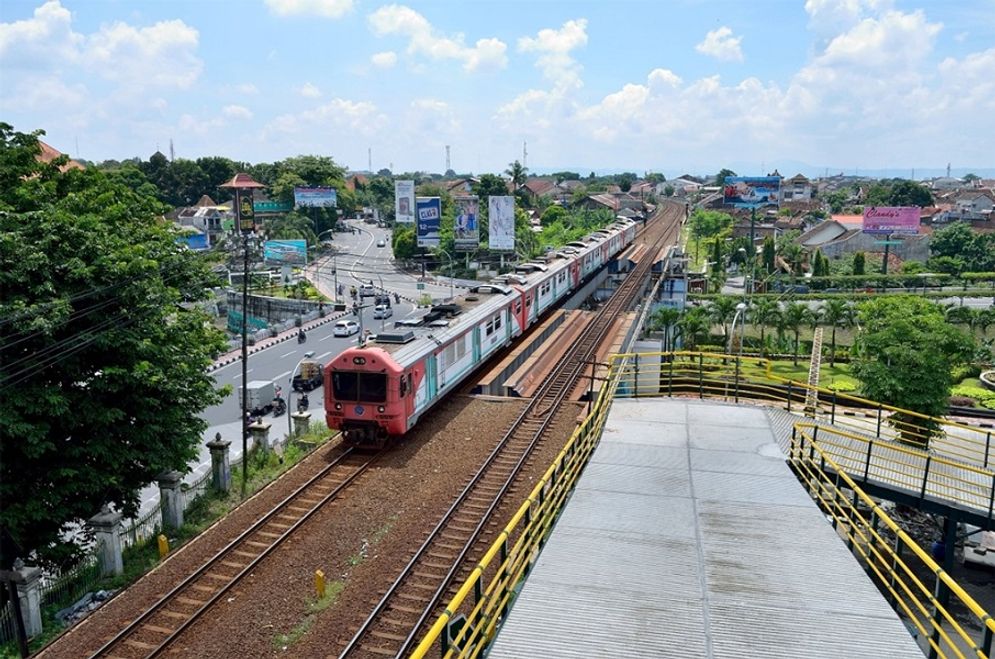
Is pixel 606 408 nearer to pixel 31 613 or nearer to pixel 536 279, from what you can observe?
pixel 31 613

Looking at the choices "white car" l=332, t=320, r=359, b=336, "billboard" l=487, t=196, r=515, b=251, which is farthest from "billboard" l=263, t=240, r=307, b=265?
"white car" l=332, t=320, r=359, b=336

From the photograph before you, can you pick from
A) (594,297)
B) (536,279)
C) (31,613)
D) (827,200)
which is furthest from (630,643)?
(827,200)

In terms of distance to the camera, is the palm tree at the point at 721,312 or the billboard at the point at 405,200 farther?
the billboard at the point at 405,200

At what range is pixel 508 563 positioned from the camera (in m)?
Answer: 8.33

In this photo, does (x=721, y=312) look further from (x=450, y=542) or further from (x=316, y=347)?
(x=450, y=542)

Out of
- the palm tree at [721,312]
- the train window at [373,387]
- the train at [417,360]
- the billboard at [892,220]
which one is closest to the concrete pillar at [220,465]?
the train at [417,360]

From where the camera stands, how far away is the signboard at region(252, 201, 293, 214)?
96.6m

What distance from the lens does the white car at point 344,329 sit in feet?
162

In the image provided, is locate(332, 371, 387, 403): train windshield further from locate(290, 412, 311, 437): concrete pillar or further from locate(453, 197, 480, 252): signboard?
locate(453, 197, 480, 252): signboard

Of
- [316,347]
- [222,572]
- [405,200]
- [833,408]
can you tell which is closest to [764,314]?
[316,347]

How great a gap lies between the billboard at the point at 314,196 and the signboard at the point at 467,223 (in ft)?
97.6

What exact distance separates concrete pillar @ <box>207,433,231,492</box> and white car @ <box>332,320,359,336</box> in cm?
3162

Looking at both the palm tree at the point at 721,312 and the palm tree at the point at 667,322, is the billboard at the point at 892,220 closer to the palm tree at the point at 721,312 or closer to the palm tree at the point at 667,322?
the palm tree at the point at 721,312

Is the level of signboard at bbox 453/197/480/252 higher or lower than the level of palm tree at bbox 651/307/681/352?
higher
